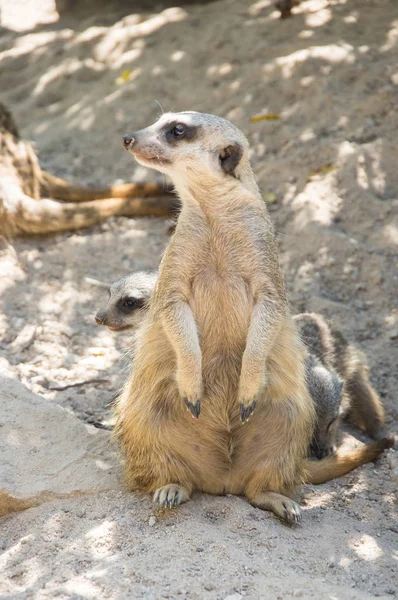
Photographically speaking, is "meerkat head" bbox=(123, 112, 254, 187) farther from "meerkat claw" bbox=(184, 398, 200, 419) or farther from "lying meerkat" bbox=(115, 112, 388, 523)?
"meerkat claw" bbox=(184, 398, 200, 419)

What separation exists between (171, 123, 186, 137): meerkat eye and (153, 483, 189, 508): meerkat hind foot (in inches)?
52.1

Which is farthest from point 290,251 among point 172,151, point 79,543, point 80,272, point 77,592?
point 77,592

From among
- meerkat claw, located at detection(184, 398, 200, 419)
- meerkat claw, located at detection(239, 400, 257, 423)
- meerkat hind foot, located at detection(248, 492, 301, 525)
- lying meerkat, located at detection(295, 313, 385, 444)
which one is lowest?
lying meerkat, located at detection(295, 313, 385, 444)

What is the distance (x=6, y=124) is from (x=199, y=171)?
112 inches

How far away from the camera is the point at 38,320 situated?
4328 millimetres

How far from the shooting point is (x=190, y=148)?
286cm

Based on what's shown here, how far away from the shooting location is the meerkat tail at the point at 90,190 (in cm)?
542

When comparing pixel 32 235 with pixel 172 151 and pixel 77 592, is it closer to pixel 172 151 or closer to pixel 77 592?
pixel 172 151

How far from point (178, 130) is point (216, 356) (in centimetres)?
88

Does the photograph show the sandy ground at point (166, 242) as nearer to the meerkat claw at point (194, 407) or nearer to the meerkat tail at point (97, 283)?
the meerkat tail at point (97, 283)

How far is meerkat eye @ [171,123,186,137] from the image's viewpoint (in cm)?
286

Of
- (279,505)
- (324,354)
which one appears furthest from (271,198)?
(279,505)

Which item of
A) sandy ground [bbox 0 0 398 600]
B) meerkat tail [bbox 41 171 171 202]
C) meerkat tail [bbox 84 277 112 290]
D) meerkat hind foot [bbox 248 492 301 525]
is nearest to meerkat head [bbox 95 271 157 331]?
sandy ground [bbox 0 0 398 600]

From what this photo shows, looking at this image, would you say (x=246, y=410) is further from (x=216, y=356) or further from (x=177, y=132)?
(x=177, y=132)
